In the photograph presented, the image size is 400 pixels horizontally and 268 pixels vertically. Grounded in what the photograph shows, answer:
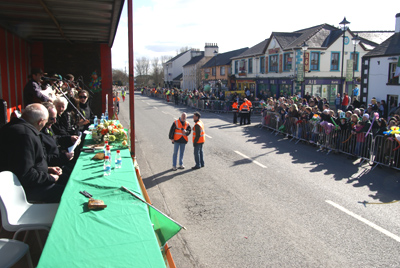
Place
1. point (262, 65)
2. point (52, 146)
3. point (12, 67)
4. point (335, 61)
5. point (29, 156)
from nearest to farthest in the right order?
point (29, 156) < point (52, 146) < point (12, 67) < point (335, 61) < point (262, 65)

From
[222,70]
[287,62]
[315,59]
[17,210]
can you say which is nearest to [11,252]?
[17,210]

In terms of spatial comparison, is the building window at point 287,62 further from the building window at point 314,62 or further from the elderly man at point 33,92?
the elderly man at point 33,92

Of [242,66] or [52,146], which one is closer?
[52,146]

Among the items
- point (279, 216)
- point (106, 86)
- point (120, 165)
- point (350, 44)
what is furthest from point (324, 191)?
point (350, 44)

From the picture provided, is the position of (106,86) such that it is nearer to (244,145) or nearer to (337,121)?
(244,145)

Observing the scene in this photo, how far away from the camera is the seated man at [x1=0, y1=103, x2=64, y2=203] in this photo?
4199mm

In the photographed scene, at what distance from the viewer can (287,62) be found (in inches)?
1419

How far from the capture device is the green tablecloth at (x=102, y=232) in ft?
9.57

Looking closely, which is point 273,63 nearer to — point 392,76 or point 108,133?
point 392,76

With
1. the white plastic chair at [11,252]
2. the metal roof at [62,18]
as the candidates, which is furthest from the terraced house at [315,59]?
the white plastic chair at [11,252]

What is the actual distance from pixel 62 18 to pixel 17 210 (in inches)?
221

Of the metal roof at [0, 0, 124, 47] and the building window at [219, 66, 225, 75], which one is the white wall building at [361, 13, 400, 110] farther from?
the building window at [219, 66, 225, 75]

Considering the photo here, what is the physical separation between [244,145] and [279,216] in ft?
25.6

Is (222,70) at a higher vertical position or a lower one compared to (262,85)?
higher
